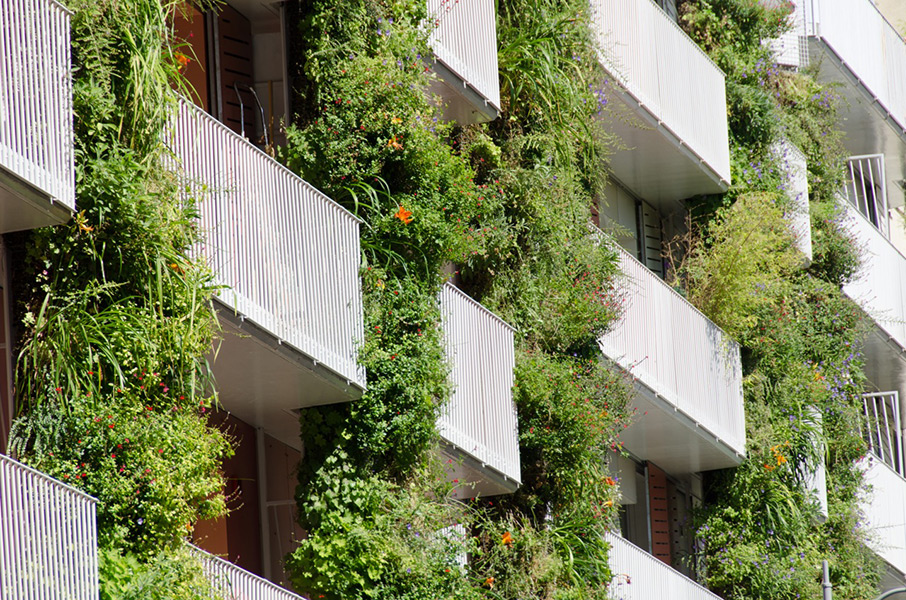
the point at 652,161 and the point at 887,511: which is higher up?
the point at 652,161

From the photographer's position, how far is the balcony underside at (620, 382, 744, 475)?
64.1 feet

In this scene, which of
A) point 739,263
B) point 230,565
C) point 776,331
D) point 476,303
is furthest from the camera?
point 776,331

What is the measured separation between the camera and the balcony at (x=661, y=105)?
774 inches

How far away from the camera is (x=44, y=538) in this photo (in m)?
10.3

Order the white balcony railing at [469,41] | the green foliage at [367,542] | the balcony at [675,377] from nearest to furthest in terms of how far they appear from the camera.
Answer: the green foliage at [367,542], the white balcony railing at [469,41], the balcony at [675,377]

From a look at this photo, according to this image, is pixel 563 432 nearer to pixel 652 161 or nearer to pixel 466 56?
pixel 466 56

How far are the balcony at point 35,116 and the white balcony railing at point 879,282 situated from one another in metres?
15.9

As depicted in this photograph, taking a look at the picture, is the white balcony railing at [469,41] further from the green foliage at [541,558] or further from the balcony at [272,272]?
the green foliage at [541,558]

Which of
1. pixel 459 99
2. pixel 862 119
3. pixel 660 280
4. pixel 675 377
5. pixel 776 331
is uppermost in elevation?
pixel 862 119

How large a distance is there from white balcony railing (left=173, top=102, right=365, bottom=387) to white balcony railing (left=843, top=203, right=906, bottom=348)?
41.3 ft

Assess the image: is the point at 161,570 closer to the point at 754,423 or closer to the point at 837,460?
the point at 754,423

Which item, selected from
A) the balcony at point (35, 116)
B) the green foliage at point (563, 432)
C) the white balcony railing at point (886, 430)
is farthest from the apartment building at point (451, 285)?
the white balcony railing at point (886, 430)

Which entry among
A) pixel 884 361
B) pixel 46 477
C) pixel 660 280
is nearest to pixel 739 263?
pixel 660 280

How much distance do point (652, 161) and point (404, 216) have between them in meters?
7.05
